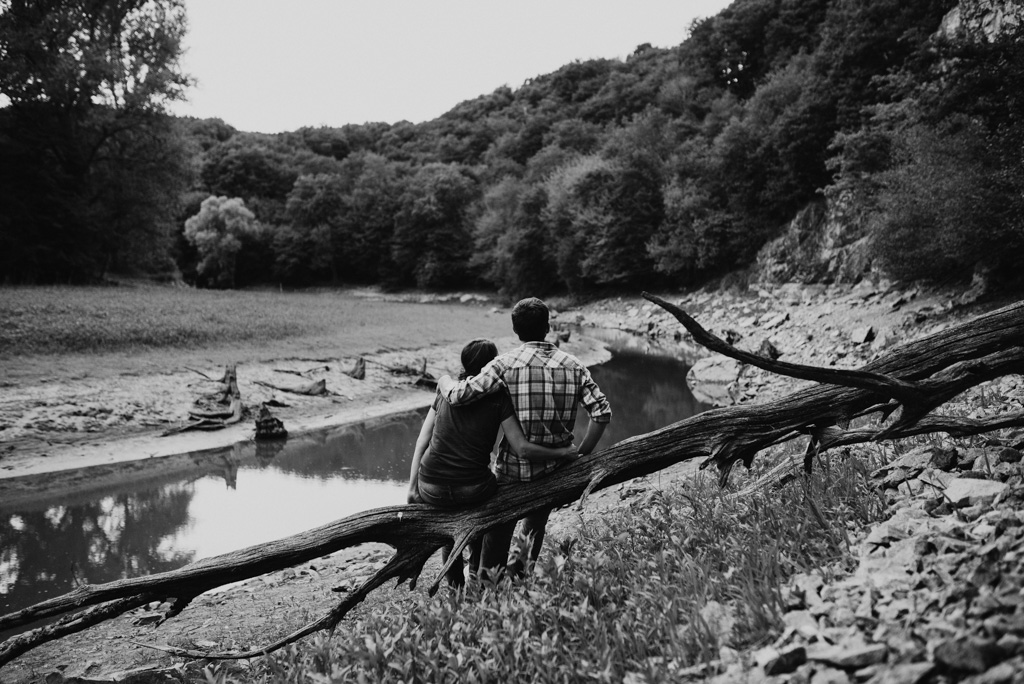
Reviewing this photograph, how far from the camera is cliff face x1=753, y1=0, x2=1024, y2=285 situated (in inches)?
1045

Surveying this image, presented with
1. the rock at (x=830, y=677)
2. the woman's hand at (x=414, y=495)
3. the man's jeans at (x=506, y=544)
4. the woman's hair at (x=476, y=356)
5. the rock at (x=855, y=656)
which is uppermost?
the woman's hair at (x=476, y=356)

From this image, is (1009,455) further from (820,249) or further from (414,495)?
(820,249)

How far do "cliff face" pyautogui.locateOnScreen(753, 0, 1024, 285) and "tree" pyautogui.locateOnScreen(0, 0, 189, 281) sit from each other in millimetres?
36775

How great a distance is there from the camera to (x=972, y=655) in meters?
2.12

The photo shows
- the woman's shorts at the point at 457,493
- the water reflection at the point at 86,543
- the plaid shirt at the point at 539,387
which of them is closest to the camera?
the plaid shirt at the point at 539,387

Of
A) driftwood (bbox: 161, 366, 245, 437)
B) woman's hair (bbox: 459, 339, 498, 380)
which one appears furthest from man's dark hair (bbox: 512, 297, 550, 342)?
driftwood (bbox: 161, 366, 245, 437)

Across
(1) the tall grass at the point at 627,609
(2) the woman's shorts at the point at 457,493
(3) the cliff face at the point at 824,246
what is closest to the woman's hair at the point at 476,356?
(2) the woman's shorts at the point at 457,493

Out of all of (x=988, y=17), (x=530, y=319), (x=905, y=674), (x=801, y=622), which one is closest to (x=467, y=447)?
(x=530, y=319)

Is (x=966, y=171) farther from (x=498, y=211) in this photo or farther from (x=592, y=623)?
(x=498, y=211)

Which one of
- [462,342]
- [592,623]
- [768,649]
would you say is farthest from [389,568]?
[462,342]

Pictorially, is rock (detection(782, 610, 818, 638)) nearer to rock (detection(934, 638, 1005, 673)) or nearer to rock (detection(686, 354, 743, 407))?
rock (detection(934, 638, 1005, 673))

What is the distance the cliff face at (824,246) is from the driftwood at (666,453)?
72.2ft

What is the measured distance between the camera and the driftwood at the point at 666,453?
14.7 ft

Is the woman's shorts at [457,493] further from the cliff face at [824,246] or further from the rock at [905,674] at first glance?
the cliff face at [824,246]
